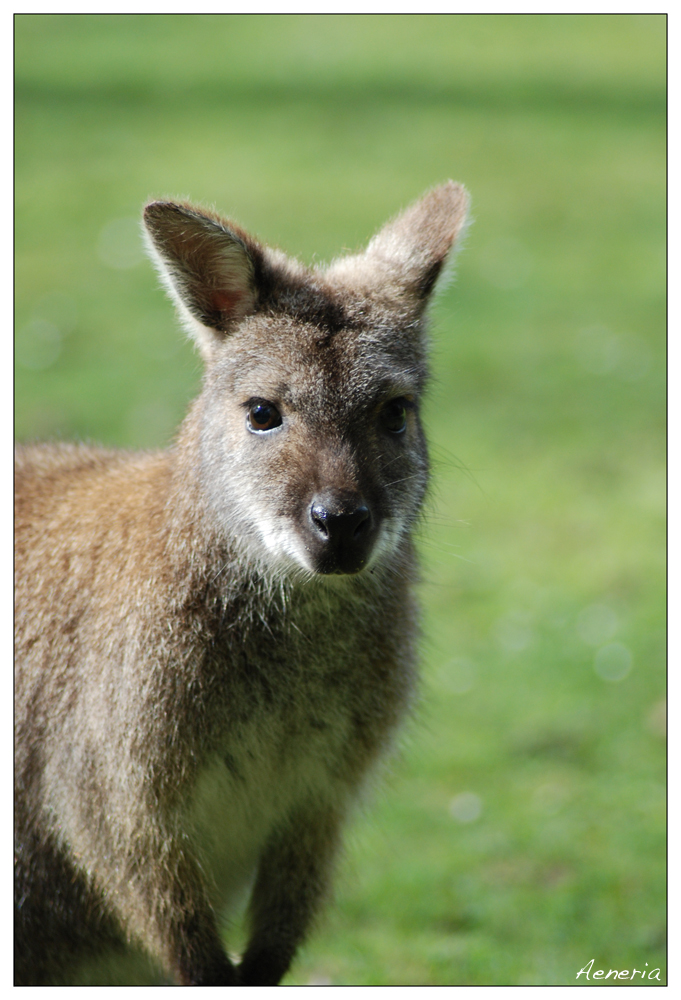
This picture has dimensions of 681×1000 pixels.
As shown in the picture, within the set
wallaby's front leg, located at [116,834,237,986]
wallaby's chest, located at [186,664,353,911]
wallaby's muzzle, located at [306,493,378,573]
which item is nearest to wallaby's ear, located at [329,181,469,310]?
wallaby's muzzle, located at [306,493,378,573]

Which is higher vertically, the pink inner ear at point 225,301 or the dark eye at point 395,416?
the pink inner ear at point 225,301

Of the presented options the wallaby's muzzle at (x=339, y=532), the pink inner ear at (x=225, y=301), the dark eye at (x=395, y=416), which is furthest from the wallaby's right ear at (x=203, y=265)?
the wallaby's muzzle at (x=339, y=532)

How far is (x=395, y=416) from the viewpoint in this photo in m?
3.55

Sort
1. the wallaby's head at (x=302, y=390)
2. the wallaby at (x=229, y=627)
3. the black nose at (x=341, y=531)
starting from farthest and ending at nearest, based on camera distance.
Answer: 1. the wallaby at (x=229, y=627)
2. the wallaby's head at (x=302, y=390)
3. the black nose at (x=341, y=531)

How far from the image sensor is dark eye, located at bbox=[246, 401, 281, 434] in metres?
3.42

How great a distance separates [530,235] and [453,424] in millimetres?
4685

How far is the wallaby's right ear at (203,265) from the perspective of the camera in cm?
341

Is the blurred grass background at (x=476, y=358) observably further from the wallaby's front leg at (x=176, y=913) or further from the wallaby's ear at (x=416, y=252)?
the wallaby's front leg at (x=176, y=913)

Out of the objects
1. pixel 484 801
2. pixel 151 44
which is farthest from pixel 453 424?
pixel 151 44

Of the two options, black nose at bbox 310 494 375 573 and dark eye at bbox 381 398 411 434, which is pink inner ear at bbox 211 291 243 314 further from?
black nose at bbox 310 494 375 573

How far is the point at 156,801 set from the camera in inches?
141

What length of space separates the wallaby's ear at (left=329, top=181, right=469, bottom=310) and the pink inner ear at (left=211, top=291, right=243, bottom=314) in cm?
40

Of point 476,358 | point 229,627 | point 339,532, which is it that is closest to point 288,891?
point 229,627
